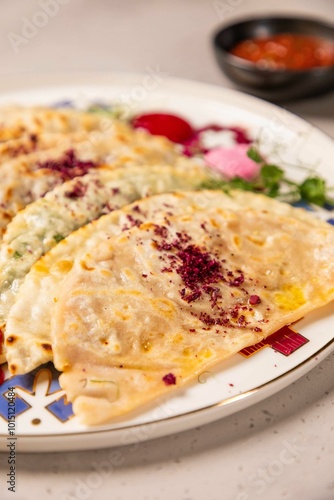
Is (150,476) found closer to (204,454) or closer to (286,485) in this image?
(204,454)

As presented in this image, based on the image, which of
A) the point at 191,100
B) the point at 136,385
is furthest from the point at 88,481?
the point at 191,100

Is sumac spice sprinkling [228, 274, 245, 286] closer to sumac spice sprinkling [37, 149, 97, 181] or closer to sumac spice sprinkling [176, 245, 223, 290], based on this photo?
sumac spice sprinkling [176, 245, 223, 290]

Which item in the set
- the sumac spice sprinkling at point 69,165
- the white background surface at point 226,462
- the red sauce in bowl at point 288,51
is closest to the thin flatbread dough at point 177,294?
the white background surface at point 226,462

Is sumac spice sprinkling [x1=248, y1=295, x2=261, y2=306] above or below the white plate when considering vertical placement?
above

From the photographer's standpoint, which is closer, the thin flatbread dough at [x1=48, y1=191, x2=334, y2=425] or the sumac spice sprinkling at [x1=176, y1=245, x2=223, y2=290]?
the thin flatbread dough at [x1=48, y1=191, x2=334, y2=425]

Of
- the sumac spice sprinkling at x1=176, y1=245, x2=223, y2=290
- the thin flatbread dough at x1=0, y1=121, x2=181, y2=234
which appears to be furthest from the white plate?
the thin flatbread dough at x1=0, y1=121, x2=181, y2=234

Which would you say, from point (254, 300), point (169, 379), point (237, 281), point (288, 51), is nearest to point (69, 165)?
point (237, 281)

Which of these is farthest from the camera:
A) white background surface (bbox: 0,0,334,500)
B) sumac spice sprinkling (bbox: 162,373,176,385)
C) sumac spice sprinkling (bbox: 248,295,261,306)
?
sumac spice sprinkling (bbox: 248,295,261,306)
